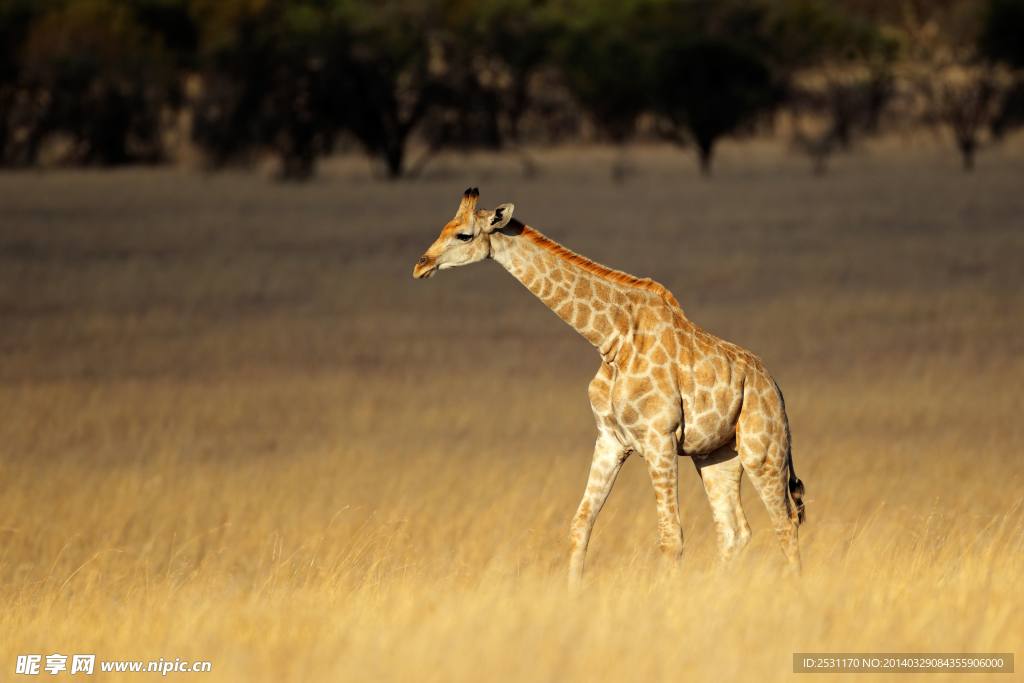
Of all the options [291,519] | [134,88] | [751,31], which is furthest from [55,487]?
[751,31]

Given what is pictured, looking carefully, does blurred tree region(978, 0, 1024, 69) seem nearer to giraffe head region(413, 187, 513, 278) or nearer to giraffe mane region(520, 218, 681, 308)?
giraffe mane region(520, 218, 681, 308)

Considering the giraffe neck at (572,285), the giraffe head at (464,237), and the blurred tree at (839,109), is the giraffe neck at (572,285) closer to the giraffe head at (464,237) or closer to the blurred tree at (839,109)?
the giraffe head at (464,237)

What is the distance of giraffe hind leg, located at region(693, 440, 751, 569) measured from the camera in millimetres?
6121

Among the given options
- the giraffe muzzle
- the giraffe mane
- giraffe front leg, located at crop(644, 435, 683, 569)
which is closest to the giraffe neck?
the giraffe mane

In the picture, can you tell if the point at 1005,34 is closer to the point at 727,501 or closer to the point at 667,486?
the point at 727,501

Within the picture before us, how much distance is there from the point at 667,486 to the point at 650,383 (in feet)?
1.72

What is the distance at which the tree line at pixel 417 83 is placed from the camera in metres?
53.1

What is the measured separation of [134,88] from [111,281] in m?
44.5

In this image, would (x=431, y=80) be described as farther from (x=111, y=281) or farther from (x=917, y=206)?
(x=111, y=281)

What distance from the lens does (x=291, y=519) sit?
35.2 feet

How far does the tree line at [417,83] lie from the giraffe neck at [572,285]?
45010 mm

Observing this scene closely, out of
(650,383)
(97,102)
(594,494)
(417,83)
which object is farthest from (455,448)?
(97,102)

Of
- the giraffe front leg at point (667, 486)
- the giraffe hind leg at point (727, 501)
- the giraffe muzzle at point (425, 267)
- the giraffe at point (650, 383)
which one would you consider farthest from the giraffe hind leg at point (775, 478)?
the giraffe muzzle at point (425, 267)

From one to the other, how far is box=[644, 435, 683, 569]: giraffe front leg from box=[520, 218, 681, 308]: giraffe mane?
698 mm
